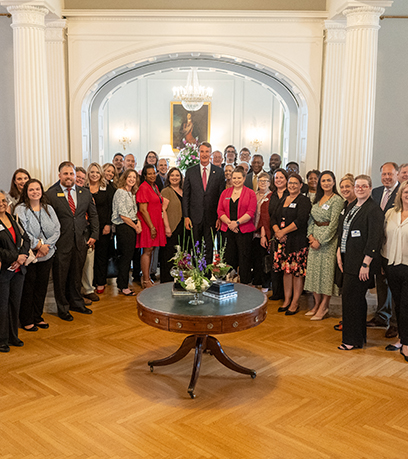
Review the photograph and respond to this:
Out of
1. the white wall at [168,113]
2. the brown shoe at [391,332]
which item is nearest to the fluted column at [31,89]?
the brown shoe at [391,332]

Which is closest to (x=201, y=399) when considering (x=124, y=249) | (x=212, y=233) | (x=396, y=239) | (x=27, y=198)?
(x=212, y=233)

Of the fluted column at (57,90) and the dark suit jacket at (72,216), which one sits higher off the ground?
the fluted column at (57,90)

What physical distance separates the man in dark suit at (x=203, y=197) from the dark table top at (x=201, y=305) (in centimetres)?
226

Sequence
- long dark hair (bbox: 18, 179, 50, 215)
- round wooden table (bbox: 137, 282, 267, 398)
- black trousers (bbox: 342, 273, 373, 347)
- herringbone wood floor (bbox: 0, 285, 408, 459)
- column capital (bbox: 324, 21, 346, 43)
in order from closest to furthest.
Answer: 1. herringbone wood floor (bbox: 0, 285, 408, 459)
2. round wooden table (bbox: 137, 282, 267, 398)
3. black trousers (bbox: 342, 273, 373, 347)
4. long dark hair (bbox: 18, 179, 50, 215)
5. column capital (bbox: 324, 21, 346, 43)

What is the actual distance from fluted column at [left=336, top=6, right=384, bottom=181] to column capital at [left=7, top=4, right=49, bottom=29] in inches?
156

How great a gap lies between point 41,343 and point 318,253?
3086 mm

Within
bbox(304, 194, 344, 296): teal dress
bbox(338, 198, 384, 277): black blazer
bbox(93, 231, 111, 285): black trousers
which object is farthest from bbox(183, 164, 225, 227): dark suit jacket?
bbox(338, 198, 384, 277): black blazer

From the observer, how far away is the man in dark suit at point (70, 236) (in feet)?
18.4

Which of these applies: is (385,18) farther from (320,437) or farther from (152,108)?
(152,108)

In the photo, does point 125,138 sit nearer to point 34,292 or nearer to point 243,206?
point 243,206

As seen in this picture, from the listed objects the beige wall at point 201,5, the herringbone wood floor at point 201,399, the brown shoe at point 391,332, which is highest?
the beige wall at point 201,5

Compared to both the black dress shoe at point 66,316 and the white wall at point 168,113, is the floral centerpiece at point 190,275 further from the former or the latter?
the white wall at point 168,113

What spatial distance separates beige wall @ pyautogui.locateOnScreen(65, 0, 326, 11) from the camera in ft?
24.4

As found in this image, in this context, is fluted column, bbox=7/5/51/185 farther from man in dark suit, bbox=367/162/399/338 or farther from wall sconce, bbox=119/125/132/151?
wall sconce, bbox=119/125/132/151
